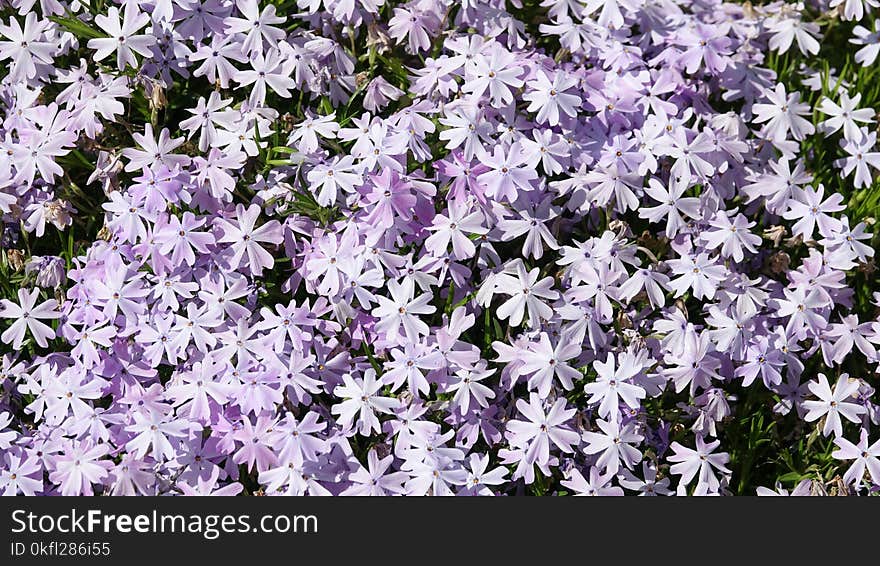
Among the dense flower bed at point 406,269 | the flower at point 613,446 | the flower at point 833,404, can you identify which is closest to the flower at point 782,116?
the dense flower bed at point 406,269

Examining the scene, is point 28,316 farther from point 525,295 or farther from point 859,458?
point 859,458

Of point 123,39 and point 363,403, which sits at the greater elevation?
point 123,39

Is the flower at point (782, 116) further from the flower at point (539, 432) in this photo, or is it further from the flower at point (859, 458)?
the flower at point (539, 432)

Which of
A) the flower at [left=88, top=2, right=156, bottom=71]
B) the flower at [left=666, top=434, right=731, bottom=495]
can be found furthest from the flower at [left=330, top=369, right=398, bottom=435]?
the flower at [left=88, top=2, right=156, bottom=71]

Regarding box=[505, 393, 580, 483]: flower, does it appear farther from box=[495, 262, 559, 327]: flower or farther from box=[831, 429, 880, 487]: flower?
box=[831, 429, 880, 487]: flower

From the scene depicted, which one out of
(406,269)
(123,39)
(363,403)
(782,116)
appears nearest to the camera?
(363,403)

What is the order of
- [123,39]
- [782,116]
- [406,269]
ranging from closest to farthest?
[406,269]
[123,39]
[782,116]

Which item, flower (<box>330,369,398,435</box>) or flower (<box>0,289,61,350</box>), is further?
flower (<box>0,289,61,350</box>)

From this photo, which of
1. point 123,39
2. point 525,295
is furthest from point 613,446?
point 123,39

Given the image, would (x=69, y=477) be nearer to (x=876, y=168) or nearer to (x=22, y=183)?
(x=22, y=183)
